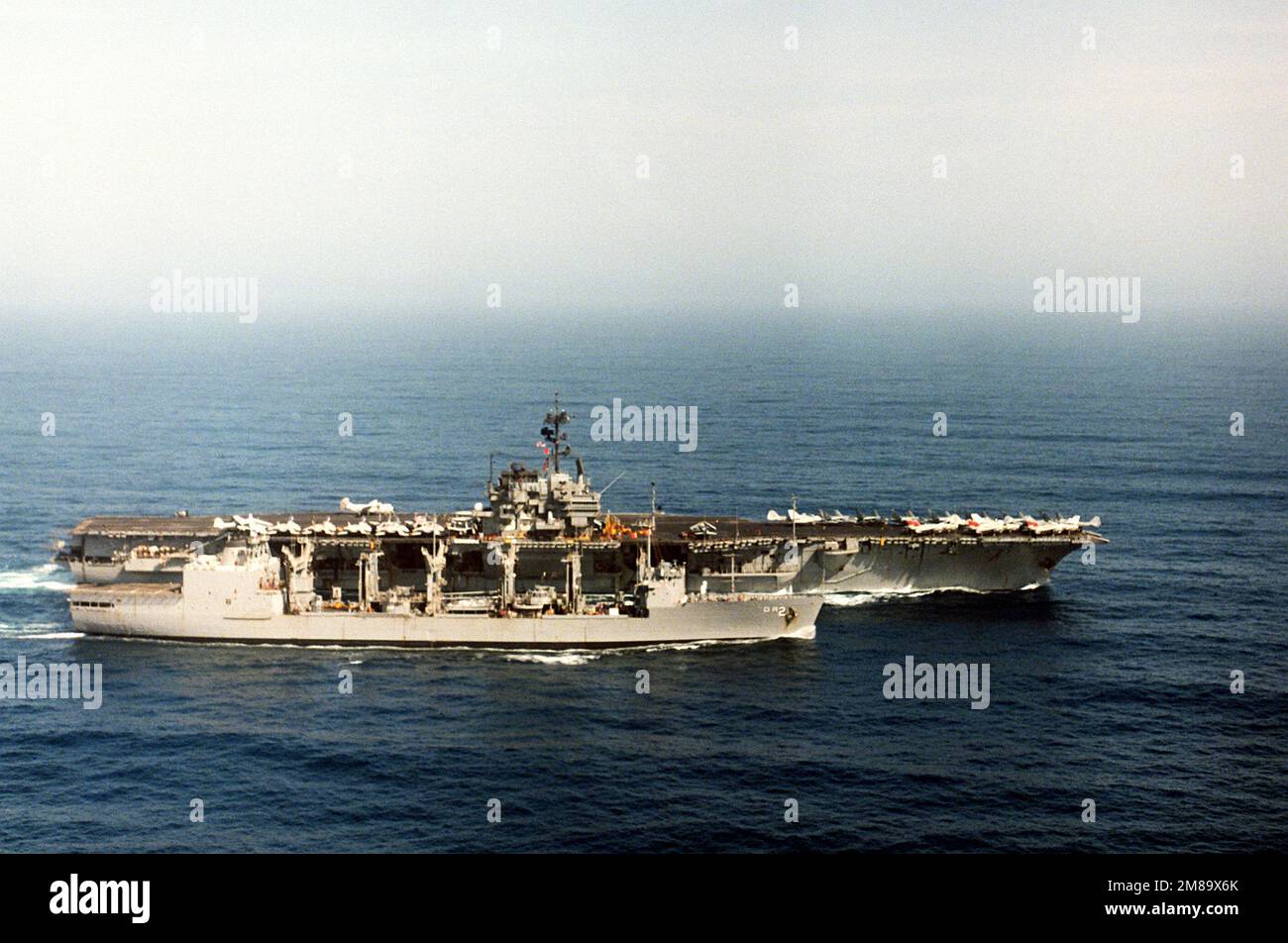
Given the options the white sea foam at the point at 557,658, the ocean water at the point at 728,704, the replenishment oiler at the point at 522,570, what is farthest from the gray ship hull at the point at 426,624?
the ocean water at the point at 728,704

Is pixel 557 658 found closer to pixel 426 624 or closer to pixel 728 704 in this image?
pixel 426 624

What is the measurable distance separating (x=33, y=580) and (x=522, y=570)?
2313 centimetres

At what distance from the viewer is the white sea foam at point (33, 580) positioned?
6550cm

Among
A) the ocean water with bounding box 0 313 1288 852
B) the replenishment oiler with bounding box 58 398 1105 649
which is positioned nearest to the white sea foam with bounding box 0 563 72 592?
the ocean water with bounding box 0 313 1288 852

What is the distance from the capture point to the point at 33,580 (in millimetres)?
66812

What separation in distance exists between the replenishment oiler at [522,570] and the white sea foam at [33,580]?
164 centimetres

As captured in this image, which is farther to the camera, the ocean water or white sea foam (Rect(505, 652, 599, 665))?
white sea foam (Rect(505, 652, 599, 665))

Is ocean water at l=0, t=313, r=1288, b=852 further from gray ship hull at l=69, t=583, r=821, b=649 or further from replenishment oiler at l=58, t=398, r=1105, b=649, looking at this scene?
replenishment oiler at l=58, t=398, r=1105, b=649

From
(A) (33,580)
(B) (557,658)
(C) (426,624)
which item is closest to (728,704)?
(B) (557,658)

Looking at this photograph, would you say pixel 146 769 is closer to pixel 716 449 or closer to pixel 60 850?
pixel 60 850

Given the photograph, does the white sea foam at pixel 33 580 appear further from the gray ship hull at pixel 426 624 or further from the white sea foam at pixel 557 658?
the white sea foam at pixel 557 658

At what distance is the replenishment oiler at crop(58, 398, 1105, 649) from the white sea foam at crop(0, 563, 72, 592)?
5.39 feet

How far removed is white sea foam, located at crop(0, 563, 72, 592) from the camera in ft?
215
